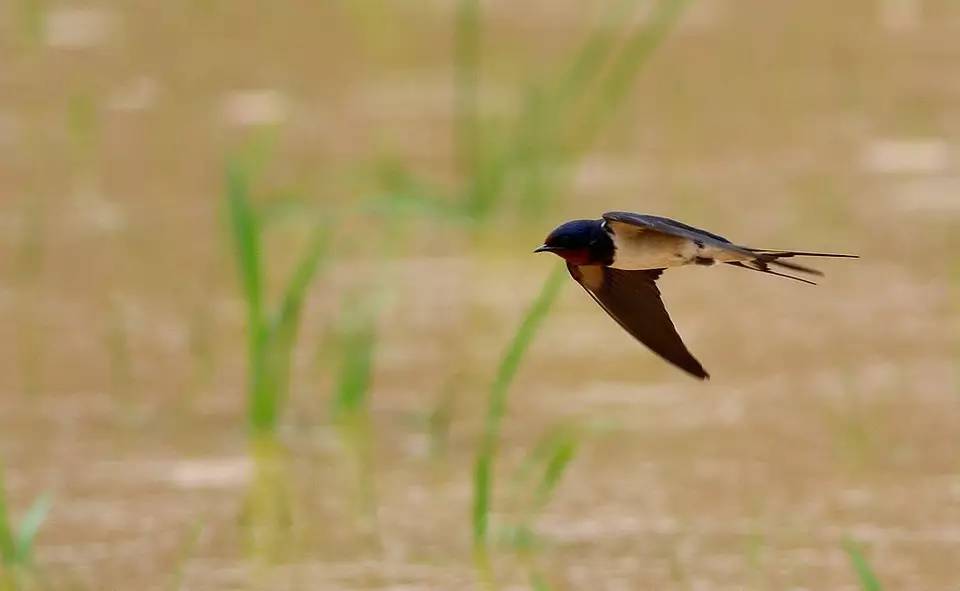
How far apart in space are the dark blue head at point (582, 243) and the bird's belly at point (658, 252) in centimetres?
1

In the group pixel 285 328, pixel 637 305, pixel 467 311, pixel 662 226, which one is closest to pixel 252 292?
pixel 285 328

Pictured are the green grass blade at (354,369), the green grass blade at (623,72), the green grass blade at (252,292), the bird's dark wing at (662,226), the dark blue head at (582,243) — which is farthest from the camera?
the green grass blade at (623,72)

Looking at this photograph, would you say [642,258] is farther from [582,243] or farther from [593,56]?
[593,56]

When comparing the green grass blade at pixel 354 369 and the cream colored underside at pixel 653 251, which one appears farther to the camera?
the green grass blade at pixel 354 369

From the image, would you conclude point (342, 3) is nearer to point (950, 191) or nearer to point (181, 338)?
point (950, 191)

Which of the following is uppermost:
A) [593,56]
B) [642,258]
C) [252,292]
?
[642,258]

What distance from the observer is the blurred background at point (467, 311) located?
10.7 feet

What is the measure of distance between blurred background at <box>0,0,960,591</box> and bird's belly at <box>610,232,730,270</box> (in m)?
0.57

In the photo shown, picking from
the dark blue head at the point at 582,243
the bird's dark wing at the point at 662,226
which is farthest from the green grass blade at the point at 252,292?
the bird's dark wing at the point at 662,226

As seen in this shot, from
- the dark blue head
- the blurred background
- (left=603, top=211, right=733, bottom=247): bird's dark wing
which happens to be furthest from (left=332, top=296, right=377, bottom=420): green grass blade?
(left=603, top=211, right=733, bottom=247): bird's dark wing

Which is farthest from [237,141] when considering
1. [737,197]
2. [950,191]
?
[950,191]

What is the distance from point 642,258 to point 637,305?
197 millimetres

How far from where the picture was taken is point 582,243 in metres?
2.37

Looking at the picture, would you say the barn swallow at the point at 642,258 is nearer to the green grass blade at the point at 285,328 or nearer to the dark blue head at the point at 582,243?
the dark blue head at the point at 582,243
